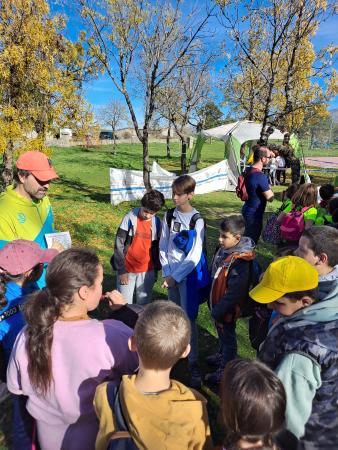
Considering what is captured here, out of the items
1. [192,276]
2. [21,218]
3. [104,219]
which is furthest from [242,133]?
[21,218]

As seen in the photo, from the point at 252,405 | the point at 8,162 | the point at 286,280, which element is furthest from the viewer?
the point at 8,162

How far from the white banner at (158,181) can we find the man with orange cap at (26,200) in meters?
8.00

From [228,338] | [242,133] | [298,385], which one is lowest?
Answer: [228,338]

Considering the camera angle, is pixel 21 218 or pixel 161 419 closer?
pixel 161 419

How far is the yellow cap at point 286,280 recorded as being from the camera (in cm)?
180

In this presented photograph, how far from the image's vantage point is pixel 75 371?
1628mm

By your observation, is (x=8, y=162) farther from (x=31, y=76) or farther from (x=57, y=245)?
(x=57, y=245)

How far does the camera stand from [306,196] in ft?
14.6

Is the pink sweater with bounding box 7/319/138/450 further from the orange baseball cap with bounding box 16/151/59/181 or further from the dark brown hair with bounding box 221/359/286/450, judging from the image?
the orange baseball cap with bounding box 16/151/59/181

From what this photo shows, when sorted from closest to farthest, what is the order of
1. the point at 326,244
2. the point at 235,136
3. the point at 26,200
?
the point at 326,244 → the point at 26,200 → the point at 235,136

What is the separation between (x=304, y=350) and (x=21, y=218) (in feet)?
7.76

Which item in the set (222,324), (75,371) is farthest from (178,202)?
(75,371)

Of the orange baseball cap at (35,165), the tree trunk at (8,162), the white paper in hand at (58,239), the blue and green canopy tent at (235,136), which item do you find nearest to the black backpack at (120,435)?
the white paper in hand at (58,239)

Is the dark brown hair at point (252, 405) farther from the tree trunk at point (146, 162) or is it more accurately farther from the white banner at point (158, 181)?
the white banner at point (158, 181)
